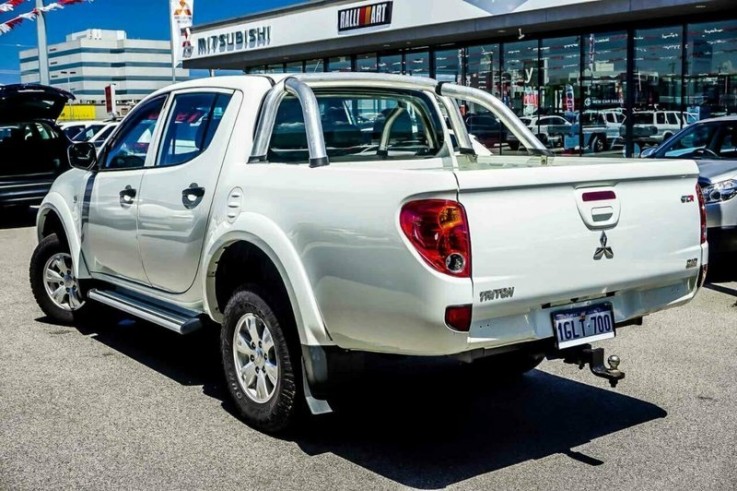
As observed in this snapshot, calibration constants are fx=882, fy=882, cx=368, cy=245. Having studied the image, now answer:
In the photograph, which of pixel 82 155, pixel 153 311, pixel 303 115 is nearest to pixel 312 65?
pixel 82 155

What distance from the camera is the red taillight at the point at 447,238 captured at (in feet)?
12.1

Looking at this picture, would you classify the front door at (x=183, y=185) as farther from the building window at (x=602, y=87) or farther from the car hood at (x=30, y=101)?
the building window at (x=602, y=87)

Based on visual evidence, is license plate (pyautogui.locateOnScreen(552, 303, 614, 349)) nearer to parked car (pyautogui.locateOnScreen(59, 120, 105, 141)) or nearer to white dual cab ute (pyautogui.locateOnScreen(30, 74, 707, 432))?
white dual cab ute (pyautogui.locateOnScreen(30, 74, 707, 432))

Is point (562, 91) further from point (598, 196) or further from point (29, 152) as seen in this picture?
point (598, 196)

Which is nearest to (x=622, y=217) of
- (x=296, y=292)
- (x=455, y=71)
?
(x=296, y=292)

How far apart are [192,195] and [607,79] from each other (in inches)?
645

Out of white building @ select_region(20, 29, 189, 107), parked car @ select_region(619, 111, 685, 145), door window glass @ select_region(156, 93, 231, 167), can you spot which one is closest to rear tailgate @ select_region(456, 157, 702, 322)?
door window glass @ select_region(156, 93, 231, 167)

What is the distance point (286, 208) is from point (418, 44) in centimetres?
2001

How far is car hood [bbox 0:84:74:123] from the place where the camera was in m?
12.5

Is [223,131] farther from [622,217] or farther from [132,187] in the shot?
[622,217]

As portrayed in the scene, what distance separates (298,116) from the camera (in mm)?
5246

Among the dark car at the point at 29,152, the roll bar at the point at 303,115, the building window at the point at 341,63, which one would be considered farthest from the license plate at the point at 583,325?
the building window at the point at 341,63

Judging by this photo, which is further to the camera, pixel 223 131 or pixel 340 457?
pixel 223 131

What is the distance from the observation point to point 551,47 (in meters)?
20.9
